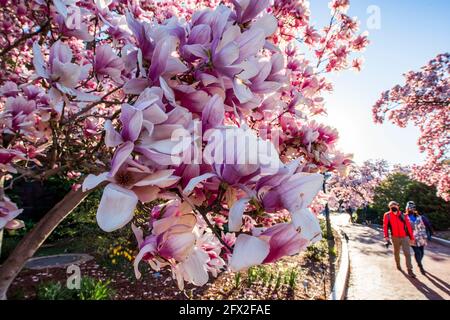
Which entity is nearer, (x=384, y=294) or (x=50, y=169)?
(x=50, y=169)

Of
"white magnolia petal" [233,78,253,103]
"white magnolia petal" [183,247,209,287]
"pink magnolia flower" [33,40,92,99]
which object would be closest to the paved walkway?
"white magnolia petal" [183,247,209,287]

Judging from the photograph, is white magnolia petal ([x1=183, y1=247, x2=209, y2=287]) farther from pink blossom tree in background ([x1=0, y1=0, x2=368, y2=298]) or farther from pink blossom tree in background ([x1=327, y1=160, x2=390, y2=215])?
pink blossom tree in background ([x1=327, y1=160, x2=390, y2=215])

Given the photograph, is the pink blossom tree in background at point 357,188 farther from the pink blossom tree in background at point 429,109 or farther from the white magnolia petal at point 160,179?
the white magnolia petal at point 160,179

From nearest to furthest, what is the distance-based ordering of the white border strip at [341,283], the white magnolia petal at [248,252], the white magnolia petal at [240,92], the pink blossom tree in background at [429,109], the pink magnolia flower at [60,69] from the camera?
the white magnolia petal at [248,252]
the white magnolia petal at [240,92]
the pink magnolia flower at [60,69]
the white border strip at [341,283]
the pink blossom tree in background at [429,109]

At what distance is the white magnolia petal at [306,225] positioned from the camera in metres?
0.69

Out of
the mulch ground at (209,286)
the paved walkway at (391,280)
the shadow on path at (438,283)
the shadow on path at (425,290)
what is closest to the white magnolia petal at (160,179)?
the mulch ground at (209,286)

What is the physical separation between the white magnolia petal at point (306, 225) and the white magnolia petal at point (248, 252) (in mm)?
79

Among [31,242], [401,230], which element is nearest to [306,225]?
[31,242]

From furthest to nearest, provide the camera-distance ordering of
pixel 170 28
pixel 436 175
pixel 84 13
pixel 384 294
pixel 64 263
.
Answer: pixel 436 175 → pixel 64 263 → pixel 384 294 → pixel 84 13 → pixel 170 28

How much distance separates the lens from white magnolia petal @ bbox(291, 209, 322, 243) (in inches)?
27.0

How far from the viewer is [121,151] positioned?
71 centimetres
